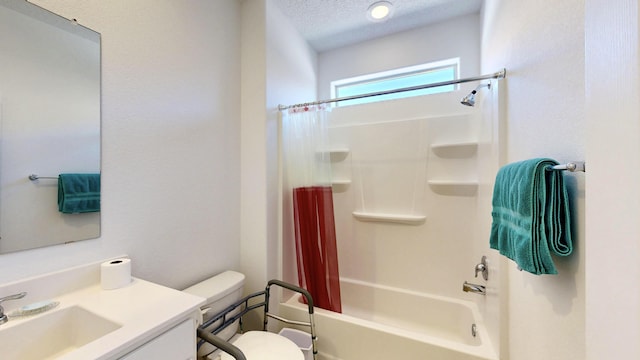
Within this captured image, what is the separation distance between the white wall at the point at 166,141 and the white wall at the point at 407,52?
3.49ft

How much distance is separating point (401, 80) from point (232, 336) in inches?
101

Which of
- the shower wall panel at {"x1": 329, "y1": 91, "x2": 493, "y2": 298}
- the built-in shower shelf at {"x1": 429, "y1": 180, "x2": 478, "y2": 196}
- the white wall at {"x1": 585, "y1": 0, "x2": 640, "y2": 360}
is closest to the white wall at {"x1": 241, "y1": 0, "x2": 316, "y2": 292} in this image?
the shower wall panel at {"x1": 329, "y1": 91, "x2": 493, "y2": 298}

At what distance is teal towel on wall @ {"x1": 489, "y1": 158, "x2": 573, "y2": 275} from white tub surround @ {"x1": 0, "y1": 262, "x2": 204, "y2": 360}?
1.13 m

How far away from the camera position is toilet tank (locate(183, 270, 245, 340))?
1.27 metres

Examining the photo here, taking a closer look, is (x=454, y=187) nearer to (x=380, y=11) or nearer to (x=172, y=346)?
(x=380, y=11)

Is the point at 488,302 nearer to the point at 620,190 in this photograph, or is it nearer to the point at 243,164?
the point at 620,190

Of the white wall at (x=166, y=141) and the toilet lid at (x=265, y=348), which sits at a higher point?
the white wall at (x=166, y=141)

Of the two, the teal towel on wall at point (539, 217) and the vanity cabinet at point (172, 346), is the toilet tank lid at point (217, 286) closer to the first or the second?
the vanity cabinet at point (172, 346)

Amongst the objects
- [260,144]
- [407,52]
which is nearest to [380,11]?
[407,52]

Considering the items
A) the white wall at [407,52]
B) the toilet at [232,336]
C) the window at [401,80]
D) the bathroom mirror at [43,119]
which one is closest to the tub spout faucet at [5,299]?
the bathroom mirror at [43,119]

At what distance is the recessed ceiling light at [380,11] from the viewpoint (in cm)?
180

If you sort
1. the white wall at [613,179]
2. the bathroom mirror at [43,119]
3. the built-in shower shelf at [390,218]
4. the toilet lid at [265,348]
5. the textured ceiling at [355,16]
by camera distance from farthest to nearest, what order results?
the built-in shower shelf at [390,218] < the textured ceiling at [355,16] < the toilet lid at [265,348] < the bathroom mirror at [43,119] < the white wall at [613,179]

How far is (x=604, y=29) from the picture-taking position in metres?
0.36

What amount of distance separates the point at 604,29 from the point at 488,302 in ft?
5.30
